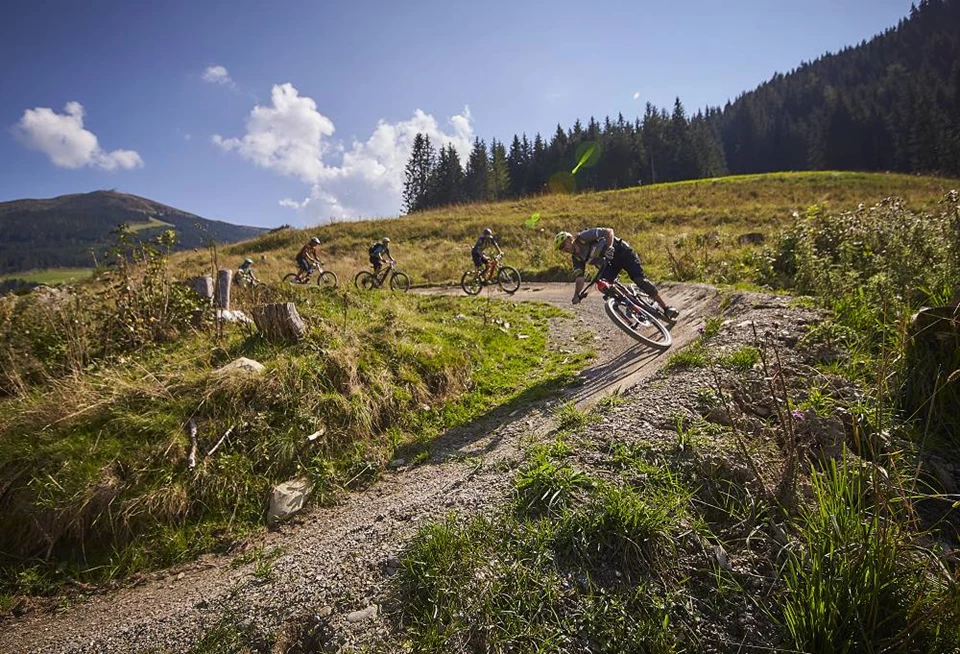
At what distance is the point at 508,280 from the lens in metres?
17.2

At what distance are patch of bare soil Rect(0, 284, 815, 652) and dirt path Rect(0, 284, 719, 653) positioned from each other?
0.04 ft

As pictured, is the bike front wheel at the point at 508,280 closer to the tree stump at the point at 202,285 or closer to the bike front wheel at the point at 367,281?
the bike front wheel at the point at 367,281

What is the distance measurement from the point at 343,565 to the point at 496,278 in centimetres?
1443

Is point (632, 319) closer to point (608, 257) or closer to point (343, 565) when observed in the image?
point (608, 257)

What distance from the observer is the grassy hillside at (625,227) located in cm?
1809

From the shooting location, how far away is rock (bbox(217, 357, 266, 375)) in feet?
19.5

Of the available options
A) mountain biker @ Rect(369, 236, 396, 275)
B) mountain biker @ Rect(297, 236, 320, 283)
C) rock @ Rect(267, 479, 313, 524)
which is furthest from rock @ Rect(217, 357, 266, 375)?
mountain biker @ Rect(297, 236, 320, 283)

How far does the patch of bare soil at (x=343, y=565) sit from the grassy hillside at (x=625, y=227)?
30.0 ft

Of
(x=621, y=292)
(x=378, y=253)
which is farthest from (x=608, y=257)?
(x=378, y=253)

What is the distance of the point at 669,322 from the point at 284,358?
23.4 feet

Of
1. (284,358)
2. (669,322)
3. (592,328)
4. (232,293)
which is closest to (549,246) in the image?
(592,328)

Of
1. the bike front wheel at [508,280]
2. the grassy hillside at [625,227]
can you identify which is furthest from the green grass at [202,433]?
the grassy hillside at [625,227]

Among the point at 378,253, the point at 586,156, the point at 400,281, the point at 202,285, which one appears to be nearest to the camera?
the point at 202,285

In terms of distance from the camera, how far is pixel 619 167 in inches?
3076
